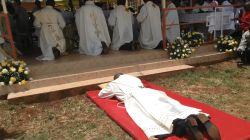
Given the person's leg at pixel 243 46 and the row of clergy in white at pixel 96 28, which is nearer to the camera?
the row of clergy in white at pixel 96 28

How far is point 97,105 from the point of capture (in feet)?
19.4

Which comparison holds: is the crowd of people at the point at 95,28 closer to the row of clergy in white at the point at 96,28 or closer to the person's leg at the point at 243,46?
the row of clergy in white at the point at 96,28

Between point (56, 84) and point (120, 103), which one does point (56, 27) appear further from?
point (120, 103)

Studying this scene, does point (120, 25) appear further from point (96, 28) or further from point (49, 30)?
point (49, 30)

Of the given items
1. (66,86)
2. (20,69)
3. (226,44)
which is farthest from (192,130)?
(226,44)

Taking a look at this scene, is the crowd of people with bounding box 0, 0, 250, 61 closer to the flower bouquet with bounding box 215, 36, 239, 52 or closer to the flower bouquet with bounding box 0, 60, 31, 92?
the flower bouquet with bounding box 215, 36, 239, 52

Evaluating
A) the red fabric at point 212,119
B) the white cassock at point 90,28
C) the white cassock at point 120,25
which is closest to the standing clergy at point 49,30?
the white cassock at point 90,28

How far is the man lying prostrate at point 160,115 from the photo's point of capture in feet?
12.9

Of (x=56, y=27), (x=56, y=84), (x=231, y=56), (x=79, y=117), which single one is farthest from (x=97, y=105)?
(x=231, y=56)

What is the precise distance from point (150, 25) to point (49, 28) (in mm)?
2806

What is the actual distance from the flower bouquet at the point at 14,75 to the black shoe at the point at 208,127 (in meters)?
3.78

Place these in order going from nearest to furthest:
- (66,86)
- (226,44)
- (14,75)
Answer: (14,75) < (66,86) < (226,44)

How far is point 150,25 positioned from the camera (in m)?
→ 8.98

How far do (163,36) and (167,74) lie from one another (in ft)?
4.21
